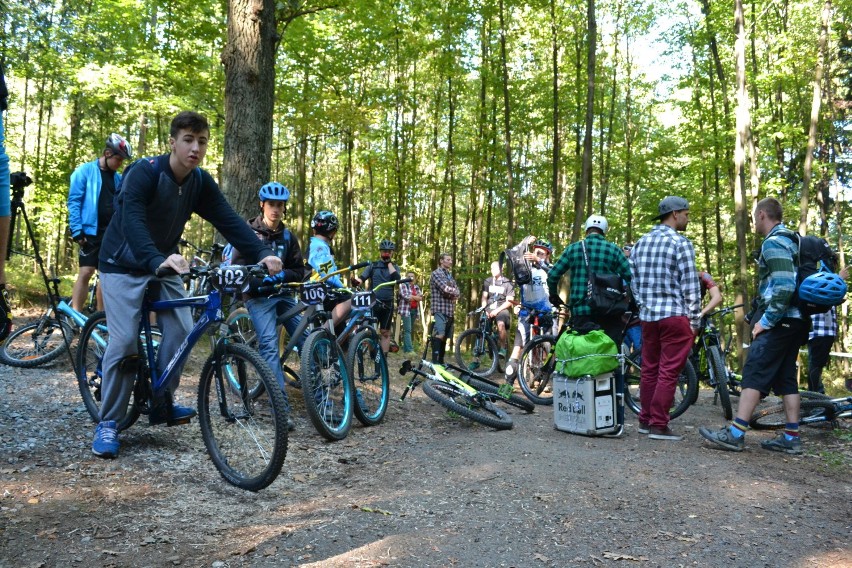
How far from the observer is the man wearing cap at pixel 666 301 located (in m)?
5.99

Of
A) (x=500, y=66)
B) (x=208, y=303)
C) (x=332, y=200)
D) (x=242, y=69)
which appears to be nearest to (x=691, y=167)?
(x=500, y=66)

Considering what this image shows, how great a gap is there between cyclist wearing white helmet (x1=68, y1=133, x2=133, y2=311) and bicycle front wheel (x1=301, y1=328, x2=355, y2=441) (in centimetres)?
257

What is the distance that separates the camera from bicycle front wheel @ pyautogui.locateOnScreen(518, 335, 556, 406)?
27.8 feet

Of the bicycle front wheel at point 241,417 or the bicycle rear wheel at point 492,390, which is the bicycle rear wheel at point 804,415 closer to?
the bicycle rear wheel at point 492,390

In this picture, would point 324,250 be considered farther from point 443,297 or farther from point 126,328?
point 443,297

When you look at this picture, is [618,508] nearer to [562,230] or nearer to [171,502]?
[171,502]

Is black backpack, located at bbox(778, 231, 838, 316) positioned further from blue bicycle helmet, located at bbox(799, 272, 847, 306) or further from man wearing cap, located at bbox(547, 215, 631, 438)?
man wearing cap, located at bbox(547, 215, 631, 438)

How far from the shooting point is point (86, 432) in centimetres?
481

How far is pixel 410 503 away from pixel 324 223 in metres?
3.52

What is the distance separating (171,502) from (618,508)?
8.48 ft

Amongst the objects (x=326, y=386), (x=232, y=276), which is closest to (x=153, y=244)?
(x=232, y=276)

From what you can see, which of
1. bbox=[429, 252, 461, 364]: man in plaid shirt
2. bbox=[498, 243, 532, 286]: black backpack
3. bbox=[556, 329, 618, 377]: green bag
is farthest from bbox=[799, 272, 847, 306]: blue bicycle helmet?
bbox=[429, 252, 461, 364]: man in plaid shirt

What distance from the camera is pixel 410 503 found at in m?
3.74

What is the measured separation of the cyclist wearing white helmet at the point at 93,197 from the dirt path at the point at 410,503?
153 centimetres
